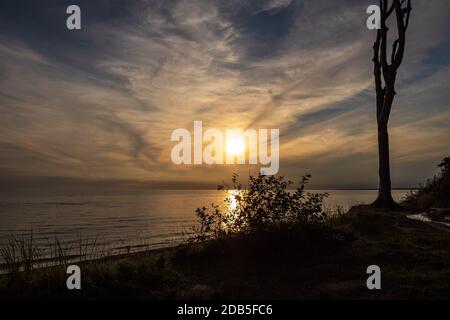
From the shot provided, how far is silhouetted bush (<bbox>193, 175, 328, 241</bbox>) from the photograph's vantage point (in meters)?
10.7

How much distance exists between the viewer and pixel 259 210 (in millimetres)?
10719

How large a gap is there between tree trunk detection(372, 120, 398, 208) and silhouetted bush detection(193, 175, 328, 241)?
32.2 feet

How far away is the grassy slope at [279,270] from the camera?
6.73 metres

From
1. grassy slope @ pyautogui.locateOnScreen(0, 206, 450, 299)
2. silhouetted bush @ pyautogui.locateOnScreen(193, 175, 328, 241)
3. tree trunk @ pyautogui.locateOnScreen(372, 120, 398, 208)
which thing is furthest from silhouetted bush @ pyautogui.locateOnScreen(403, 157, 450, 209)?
silhouetted bush @ pyautogui.locateOnScreen(193, 175, 328, 241)

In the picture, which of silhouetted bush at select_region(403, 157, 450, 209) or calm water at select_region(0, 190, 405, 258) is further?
calm water at select_region(0, 190, 405, 258)

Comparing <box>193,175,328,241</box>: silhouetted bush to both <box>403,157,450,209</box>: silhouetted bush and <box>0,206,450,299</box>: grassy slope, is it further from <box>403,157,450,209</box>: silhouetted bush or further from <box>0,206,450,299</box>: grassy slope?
<box>403,157,450,209</box>: silhouetted bush

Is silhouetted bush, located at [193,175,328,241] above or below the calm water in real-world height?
above

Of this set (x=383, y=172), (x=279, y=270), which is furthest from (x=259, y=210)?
(x=383, y=172)

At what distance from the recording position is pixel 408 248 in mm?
9781

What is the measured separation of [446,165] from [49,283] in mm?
22114

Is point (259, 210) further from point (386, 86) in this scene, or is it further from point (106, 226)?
point (106, 226)

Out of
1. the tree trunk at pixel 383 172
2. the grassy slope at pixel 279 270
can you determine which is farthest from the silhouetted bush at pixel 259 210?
the tree trunk at pixel 383 172

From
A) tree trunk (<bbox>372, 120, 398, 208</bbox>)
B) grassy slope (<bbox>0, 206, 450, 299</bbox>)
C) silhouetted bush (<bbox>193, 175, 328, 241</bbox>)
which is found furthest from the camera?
tree trunk (<bbox>372, 120, 398, 208</bbox>)

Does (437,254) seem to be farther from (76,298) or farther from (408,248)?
(76,298)
